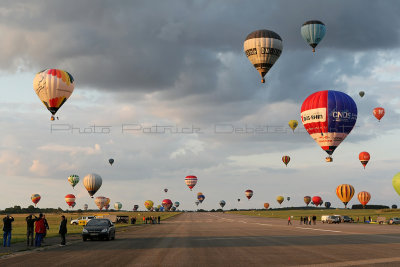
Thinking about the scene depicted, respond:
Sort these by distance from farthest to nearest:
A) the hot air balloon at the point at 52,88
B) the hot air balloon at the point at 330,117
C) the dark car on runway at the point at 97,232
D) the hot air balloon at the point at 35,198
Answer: the hot air balloon at the point at 35,198 < the hot air balloon at the point at 330,117 < the hot air balloon at the point at 52,88 < the dark car on runway at the point at 97,232

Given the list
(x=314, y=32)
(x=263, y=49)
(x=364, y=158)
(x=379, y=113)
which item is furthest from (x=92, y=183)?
(x=263, y=49)

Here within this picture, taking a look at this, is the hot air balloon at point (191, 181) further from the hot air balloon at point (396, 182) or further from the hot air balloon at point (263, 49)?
the hot air balloon at point (263, 49)

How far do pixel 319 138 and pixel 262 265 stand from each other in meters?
53.7

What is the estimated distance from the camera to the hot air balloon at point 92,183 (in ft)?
441

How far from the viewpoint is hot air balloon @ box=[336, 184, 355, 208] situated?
11756cm

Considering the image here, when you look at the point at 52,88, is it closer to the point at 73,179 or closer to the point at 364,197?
the point at 73,179

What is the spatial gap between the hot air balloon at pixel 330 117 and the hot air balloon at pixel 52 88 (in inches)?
1342

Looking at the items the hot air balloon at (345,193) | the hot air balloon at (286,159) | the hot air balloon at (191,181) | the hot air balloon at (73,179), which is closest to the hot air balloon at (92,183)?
the hot air balloon at (73,179)

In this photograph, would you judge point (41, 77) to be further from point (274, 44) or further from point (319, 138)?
point (319, 138)

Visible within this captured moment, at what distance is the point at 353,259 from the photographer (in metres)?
21.6

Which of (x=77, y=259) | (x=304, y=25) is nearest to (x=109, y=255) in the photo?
(x=77, y=259)

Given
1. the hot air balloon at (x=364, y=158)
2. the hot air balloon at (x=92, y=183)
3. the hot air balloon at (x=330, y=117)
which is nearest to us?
the hot air balloon at (x=330, y=117)

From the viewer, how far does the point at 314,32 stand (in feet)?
256

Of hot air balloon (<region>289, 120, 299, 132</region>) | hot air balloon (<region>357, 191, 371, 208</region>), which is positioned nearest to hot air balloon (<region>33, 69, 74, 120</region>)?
hot air balloon (<region>289, 120, 299, 132</region>)
